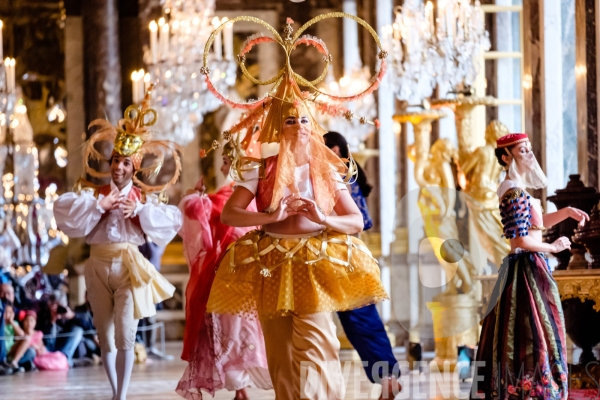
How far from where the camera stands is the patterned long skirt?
5.77 meters

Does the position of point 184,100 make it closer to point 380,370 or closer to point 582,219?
point 380,370

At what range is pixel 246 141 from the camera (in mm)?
5938

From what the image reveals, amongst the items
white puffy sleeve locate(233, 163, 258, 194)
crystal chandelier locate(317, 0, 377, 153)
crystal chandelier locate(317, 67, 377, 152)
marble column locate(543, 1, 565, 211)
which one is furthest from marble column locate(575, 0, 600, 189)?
crystal chandelier locate(317, 67, 377, 152)

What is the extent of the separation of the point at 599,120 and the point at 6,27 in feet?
36.0

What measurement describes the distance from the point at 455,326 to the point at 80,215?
12.7ft

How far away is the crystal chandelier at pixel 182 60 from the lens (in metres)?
13.9

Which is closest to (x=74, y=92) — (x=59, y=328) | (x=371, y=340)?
(x=59, y=328)

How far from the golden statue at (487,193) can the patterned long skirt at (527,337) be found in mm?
3303

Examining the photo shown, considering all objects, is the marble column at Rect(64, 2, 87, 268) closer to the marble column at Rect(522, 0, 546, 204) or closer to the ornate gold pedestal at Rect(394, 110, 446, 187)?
the ornate gold pedestal at Rect(394, 110, 446, 187)

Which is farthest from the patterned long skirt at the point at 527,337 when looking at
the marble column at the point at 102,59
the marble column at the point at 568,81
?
the marble column at the point at 102,59

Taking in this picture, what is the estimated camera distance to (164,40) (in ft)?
45.2

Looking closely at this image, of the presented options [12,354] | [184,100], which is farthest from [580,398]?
[184,100]

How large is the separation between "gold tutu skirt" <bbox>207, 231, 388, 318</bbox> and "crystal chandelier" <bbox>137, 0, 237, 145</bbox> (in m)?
8.52

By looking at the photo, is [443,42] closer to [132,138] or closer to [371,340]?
[132,138]
